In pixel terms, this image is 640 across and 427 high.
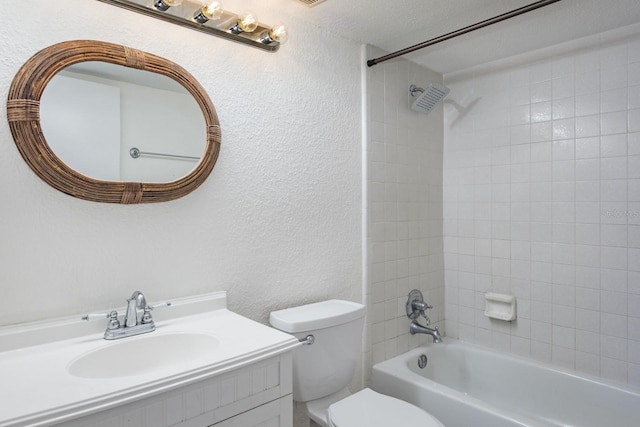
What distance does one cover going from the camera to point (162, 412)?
3.22ft

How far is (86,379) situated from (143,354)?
308mm

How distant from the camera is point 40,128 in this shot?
3.91 feet

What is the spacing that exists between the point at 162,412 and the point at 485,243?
88.0 inches

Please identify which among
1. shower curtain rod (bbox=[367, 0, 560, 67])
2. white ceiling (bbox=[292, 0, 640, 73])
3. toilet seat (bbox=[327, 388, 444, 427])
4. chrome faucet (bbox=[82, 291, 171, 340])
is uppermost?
white ceiling (bbox=[292, 0, 640, 73])

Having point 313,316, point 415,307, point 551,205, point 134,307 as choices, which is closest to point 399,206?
point 415,307

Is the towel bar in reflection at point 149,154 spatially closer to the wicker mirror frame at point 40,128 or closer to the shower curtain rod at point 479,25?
the wicker mirror frame at point 40,128

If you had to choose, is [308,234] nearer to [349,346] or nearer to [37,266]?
[349,346]

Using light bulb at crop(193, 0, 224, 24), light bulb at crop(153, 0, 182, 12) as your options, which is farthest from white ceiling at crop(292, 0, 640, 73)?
light bulb at crop(153, 0, 182, 12)

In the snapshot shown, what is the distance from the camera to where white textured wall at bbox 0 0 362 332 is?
1.20 metres

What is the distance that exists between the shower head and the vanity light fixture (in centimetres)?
108

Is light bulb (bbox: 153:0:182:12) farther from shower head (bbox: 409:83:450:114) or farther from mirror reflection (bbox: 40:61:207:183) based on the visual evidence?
shower head (bbox: 409:83:450:114)

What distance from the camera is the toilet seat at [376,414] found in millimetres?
1535

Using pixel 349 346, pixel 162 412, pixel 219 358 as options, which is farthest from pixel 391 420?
pixel 162 412

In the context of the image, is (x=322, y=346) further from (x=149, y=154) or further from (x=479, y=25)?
(x=479, y=25)
